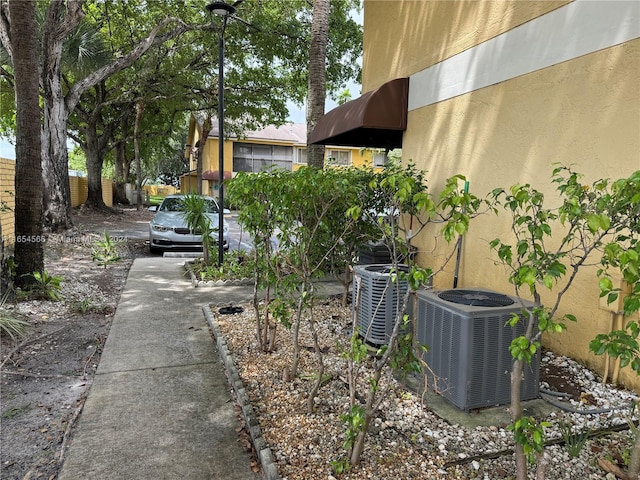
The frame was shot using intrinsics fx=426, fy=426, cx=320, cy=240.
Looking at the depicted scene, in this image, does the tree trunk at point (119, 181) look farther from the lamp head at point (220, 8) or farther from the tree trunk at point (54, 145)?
the lamp head at point (220, 8)

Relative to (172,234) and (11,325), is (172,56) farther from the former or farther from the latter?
(11,325)

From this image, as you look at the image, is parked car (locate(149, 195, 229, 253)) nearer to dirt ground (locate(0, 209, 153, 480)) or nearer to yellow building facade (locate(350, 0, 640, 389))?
dirt ground (locate(0, 209, 153, 480))

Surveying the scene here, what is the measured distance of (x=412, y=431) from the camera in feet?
9.45

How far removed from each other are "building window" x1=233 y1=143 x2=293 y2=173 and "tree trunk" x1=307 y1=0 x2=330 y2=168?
70.0 ft

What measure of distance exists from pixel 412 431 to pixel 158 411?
191 centimetres

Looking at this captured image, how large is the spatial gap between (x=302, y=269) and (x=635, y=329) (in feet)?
6.88

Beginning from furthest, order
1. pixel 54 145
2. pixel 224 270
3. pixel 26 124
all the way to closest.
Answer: pixel 54 145
pixel 224 270
pixel 26 124

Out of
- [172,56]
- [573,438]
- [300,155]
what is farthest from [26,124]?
[300,155]

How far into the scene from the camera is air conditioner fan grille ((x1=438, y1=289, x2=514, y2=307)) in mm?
3293

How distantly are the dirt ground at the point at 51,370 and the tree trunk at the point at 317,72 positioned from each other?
4.32m

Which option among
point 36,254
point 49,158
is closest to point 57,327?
point 36,254

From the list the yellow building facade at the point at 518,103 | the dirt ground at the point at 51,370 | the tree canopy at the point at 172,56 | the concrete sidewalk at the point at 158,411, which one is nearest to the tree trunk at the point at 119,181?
the tree canopy at the point at 172,56

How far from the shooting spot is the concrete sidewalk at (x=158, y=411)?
2.62 m

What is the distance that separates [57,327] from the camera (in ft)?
16.8
